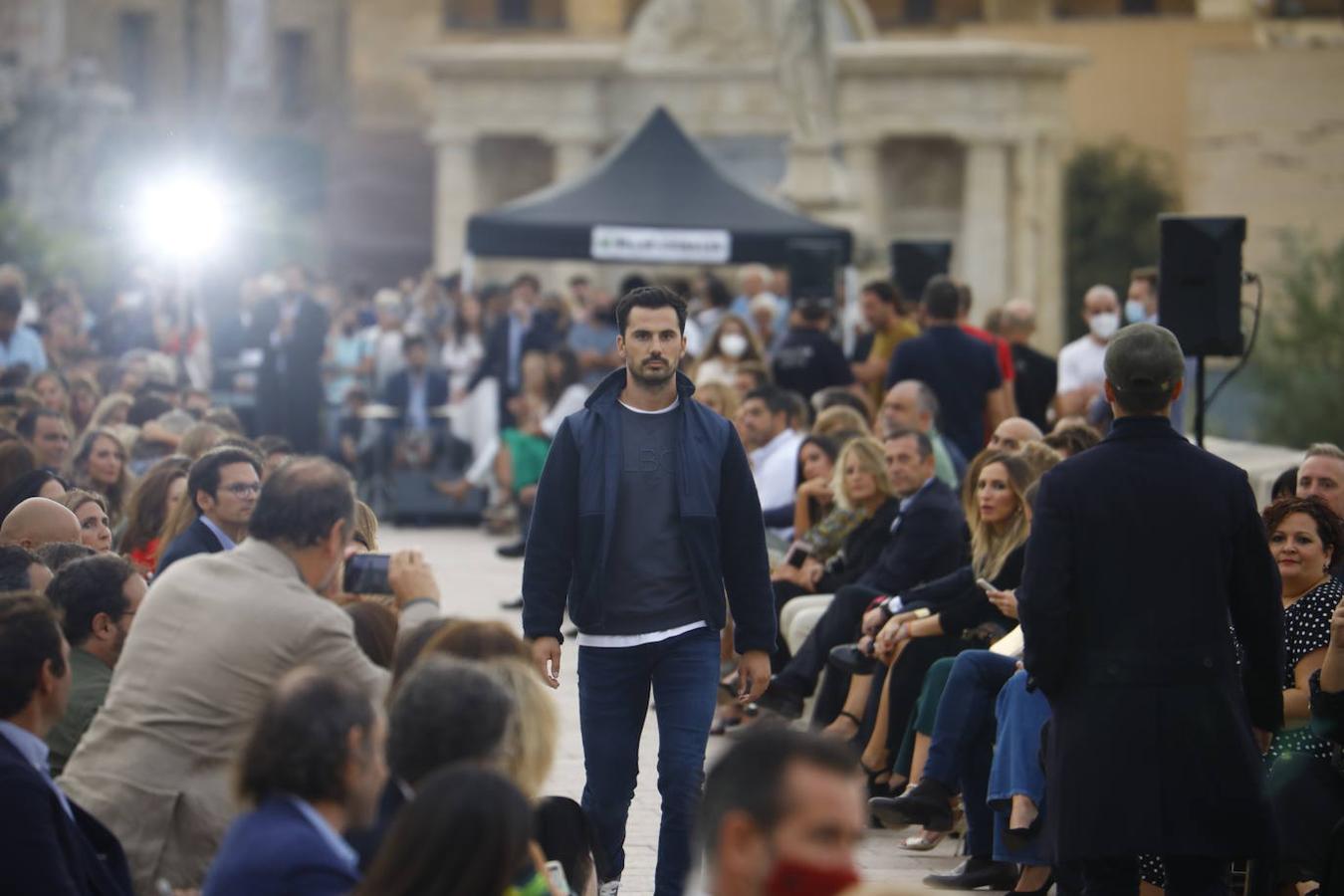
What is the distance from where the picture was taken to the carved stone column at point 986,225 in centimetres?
3475

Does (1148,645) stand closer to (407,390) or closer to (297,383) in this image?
(407,390)

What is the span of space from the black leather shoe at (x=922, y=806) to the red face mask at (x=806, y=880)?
522cm

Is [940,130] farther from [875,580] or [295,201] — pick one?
[875,580]

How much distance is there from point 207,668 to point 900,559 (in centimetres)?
520

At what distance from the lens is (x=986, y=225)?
34781 millimetres

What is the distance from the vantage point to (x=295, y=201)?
176 ft

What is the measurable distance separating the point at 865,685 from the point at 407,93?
129 ft

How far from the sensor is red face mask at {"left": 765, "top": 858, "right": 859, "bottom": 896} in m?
3.75

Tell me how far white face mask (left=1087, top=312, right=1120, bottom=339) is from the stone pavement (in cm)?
416

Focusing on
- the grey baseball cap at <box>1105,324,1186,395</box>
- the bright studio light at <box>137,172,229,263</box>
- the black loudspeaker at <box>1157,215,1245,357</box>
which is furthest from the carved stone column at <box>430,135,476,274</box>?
the grey baseball cap at <box>1105,324,1186,395</box>

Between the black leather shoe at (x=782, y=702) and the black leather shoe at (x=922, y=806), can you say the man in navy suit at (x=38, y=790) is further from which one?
the black leather shoe at (x=782, y=702)

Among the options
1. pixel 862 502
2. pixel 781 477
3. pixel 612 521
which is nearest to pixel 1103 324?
pixel 781 477

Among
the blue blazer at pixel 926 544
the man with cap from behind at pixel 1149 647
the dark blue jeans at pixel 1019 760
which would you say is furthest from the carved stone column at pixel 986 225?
the man with cap from behind at pixel 1149 647

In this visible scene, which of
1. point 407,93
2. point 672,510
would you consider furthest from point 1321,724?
point 407,93
